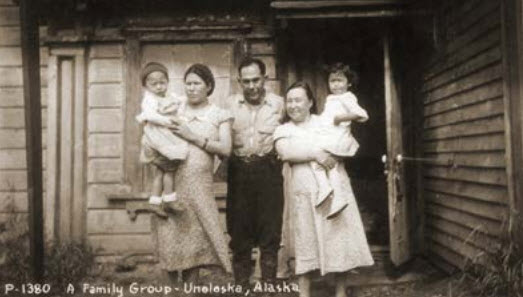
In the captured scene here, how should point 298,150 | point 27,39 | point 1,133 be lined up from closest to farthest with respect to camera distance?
1. point 298,150
2. point 27,39
3. point 1,133

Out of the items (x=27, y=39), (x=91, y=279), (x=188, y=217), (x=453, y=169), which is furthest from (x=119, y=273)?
(x=453, y=169)

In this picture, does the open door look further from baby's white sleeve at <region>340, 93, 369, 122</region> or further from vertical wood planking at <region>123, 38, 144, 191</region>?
vertical wood planking at <region>123, 38, 144, 191</region>

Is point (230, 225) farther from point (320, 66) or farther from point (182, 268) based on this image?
point (320, 66)

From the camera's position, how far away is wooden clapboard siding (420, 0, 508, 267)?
181 inches

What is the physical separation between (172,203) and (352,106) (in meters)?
1.51

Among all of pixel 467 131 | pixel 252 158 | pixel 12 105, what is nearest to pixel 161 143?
pixel 252 158

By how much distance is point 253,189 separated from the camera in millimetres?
4480

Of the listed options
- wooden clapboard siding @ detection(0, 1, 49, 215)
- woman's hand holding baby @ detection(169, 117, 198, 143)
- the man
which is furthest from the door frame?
woman's hand holding baby @ detection(169, 117, 198, 143)

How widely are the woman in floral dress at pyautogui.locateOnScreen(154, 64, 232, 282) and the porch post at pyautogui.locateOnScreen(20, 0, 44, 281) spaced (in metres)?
1.06

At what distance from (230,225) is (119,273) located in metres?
2.25

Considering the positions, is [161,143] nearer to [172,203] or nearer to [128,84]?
[172,203]

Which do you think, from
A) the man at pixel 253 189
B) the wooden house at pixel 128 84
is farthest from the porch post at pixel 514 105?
the man at pixel 253 189

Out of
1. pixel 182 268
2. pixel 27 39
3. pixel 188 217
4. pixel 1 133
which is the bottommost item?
pixel 182 268

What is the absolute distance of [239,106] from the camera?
463 cm
